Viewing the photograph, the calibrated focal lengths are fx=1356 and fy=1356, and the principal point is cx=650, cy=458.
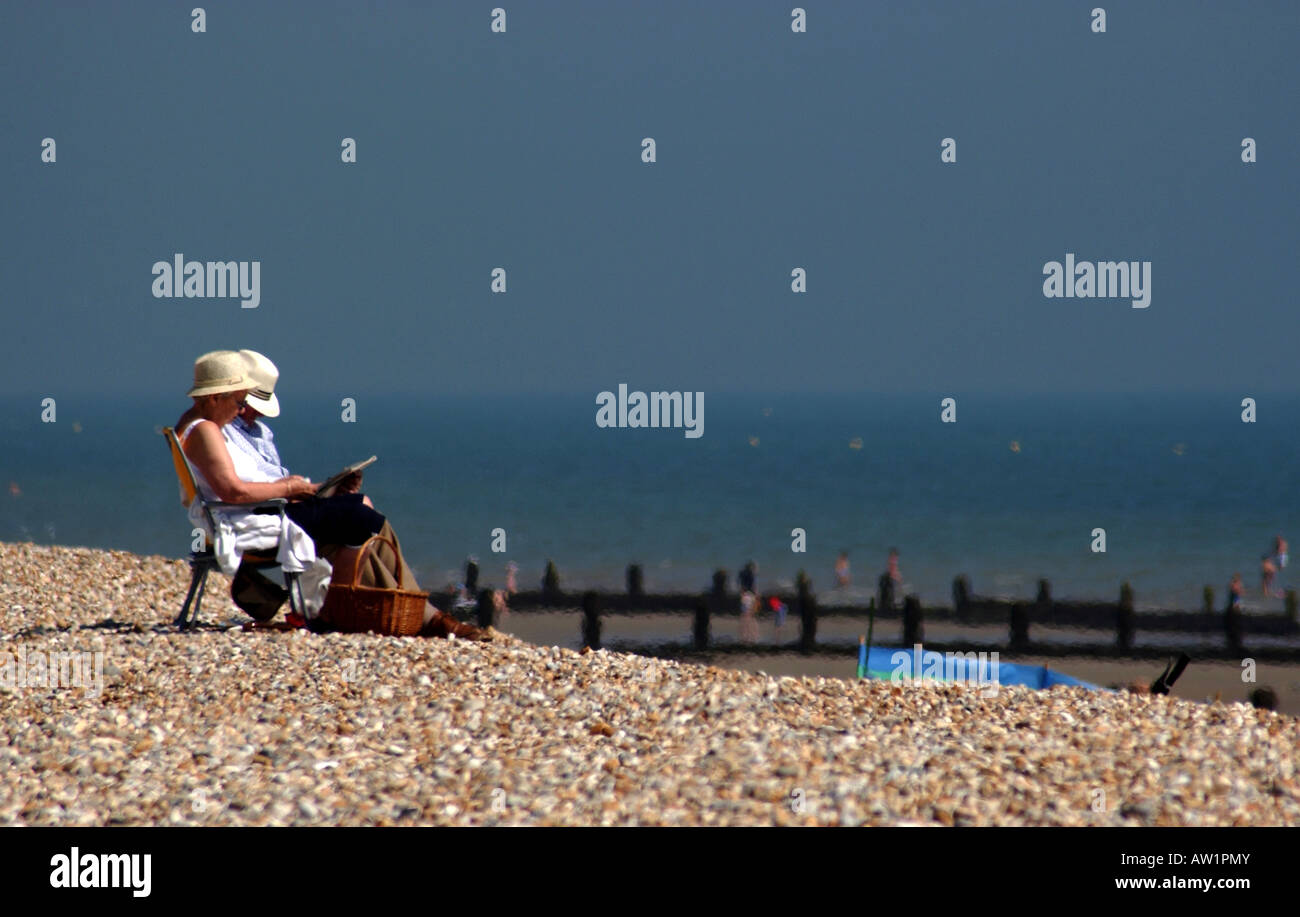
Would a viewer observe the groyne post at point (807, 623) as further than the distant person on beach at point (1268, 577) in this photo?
No

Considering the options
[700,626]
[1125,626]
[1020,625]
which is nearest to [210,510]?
[700,626]

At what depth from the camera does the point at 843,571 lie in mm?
42562

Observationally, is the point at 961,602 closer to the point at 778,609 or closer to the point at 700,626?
the point at 778,609

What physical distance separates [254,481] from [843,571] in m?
35.9

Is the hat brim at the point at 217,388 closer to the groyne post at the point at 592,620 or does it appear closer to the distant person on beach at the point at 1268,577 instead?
the groyne post at the point at 592,620

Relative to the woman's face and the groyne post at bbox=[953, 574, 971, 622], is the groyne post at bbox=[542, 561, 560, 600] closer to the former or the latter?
the groyne post at bbox=[953, 574, 971, 622]

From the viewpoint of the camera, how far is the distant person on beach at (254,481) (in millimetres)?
7613

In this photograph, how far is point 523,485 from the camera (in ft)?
254

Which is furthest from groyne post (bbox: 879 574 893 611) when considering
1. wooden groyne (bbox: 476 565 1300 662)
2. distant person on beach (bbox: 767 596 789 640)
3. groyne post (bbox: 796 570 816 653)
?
groyne post (bbox: 796 570 816 653)

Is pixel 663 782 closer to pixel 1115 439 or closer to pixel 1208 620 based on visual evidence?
pixel 1208 620

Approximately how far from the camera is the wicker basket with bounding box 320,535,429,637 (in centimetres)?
786

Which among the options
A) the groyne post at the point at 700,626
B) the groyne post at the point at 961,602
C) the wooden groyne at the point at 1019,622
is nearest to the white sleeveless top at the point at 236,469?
the wooden groyne at the point at 1019,622
